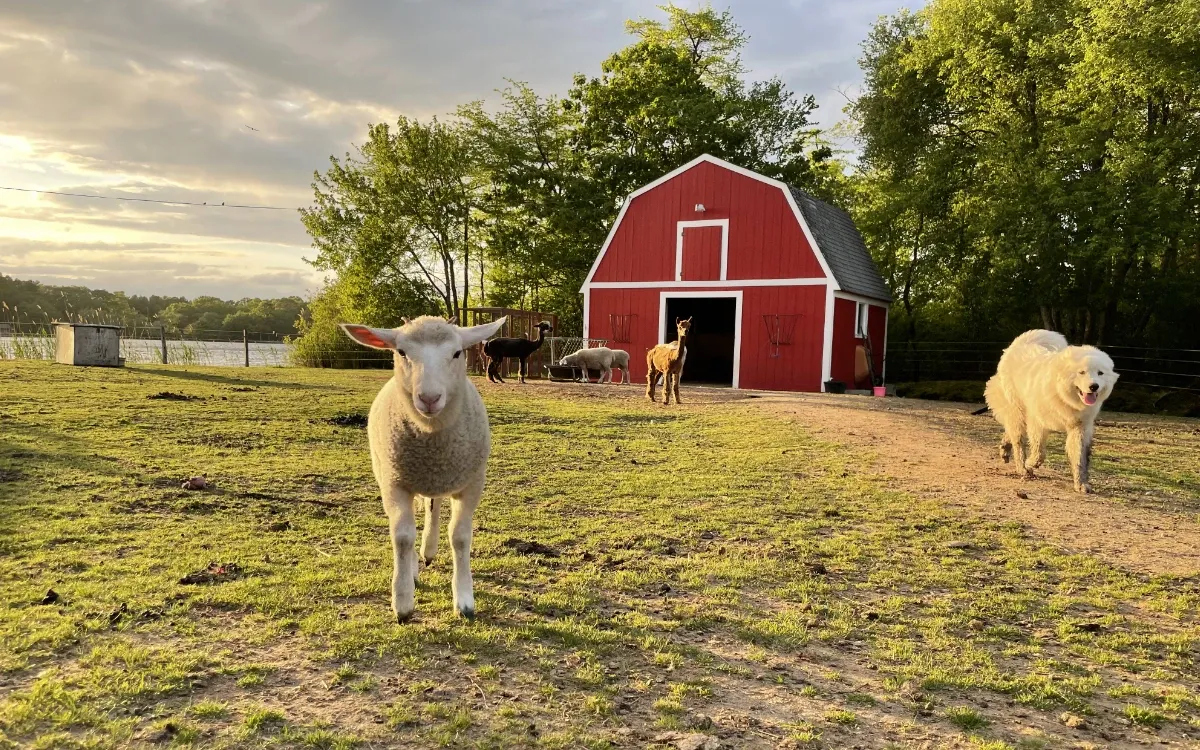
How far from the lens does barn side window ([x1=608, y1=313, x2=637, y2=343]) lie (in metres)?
22.7

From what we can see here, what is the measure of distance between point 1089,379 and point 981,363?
17659mm

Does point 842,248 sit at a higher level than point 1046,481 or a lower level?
higher

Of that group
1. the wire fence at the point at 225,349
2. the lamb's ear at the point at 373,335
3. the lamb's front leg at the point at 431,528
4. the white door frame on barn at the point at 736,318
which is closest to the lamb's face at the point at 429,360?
the lamb's ear at the point at 373,335

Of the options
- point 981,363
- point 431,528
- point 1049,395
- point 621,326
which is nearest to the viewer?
point 431,528

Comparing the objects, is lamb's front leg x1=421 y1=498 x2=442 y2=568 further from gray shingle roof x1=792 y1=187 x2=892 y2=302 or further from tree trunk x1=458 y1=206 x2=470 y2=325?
tree trunk x1=458 y1=206 x2=470 y2=325

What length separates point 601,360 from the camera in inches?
793

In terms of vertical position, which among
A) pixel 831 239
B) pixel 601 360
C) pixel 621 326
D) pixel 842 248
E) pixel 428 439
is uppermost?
pixel 831 239

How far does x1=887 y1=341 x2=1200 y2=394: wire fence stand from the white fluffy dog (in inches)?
520

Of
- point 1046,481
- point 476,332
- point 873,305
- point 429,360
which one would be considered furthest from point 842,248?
point 429,360

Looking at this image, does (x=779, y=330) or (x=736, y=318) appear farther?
(x=736, y=318)

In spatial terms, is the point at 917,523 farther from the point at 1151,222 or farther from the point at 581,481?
the point at 1151,222

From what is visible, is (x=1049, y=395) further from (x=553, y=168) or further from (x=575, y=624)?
(x=553, y=168)

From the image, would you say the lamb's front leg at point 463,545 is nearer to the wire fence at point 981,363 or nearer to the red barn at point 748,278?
the red barn at point 748,278

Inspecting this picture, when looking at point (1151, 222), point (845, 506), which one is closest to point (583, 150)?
point (1151, 222)
